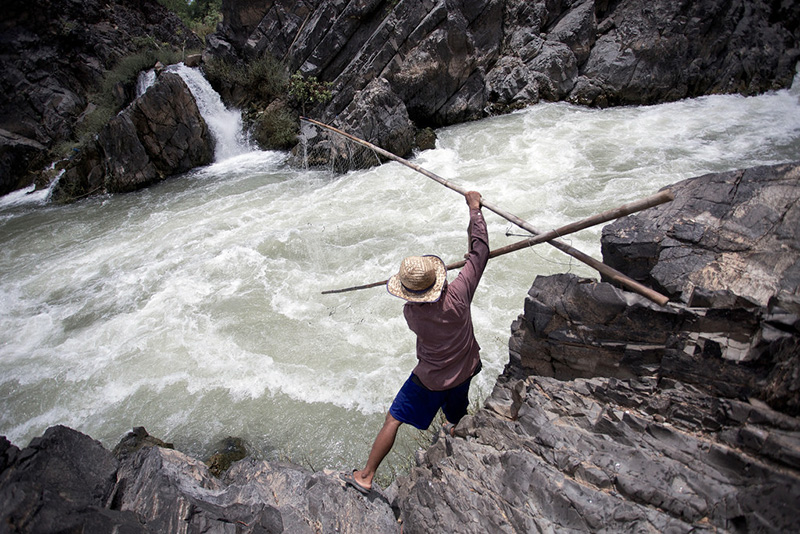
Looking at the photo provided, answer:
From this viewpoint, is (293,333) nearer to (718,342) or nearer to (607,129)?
(718,342)

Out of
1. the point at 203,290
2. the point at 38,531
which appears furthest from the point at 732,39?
the point at 38,531

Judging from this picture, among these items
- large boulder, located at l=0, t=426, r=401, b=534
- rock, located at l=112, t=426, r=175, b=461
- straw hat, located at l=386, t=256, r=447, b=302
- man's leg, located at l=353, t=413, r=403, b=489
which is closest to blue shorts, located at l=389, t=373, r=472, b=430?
man's leg, located at l=353, t=413, r=403, b=489

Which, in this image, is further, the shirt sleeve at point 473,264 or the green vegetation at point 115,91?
the green vegetation at point 115,91

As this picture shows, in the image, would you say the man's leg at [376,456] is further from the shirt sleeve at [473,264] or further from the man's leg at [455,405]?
the shirt sleeve at [473,264]

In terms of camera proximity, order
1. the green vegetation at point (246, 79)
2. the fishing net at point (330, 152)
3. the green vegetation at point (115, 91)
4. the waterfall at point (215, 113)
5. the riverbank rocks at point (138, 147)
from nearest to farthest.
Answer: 1. the fishing net at point (330, 152)
2. the riverbank rocks at point (138, 147)
3. the green vegetation at point (115, 91)
4. the waterfall at point (215, 113)
5. the green vegetation at point (246, 79)

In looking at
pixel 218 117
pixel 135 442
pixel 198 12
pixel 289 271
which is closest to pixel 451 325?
pixel 135 442

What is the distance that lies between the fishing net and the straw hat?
7.41m

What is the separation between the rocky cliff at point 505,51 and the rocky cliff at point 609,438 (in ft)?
26.7

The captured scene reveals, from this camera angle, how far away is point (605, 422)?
2197mm

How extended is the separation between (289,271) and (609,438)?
5.06 meters

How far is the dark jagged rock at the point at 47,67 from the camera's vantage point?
12367mm

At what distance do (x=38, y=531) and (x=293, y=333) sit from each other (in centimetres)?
320

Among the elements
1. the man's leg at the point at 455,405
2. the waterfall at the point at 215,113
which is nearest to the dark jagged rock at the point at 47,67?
the waterfall at the point at 215,113

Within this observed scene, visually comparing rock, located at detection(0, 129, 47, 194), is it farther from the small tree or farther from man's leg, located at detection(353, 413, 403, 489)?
man's leg, located at detection(353, 413, 403, 489)
